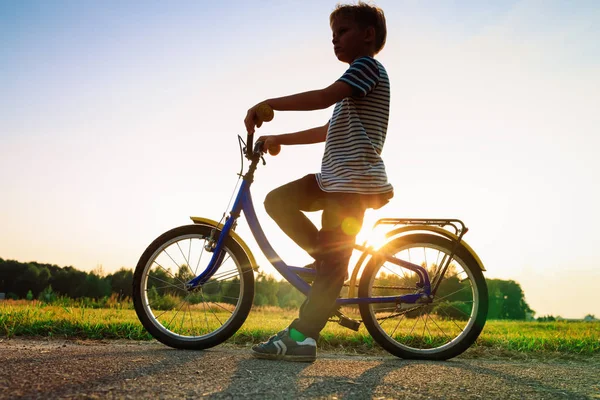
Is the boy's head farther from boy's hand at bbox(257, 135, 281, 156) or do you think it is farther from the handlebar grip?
boy's hand at bbox(257, 135, 281, 156)

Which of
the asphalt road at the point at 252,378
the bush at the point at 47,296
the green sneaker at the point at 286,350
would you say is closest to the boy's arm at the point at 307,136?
the green sneaker at the point at 286,350

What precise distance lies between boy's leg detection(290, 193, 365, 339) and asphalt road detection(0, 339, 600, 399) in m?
0.31

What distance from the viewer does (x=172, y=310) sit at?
413 centimetres

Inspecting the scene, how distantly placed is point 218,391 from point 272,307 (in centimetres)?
520

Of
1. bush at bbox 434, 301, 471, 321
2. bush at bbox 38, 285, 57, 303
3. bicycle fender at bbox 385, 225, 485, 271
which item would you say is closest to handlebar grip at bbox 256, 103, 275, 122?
bicycle fender at bbox 385, 225, 485, 271

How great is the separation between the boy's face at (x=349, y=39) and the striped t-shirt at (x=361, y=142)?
0.15 m

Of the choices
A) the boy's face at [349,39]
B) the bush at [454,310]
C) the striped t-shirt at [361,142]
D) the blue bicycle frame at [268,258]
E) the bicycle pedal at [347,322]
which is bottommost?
the bicycle pedal at [347,322]

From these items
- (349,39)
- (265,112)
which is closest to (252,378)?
(265,112)

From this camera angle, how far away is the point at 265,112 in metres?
3.31

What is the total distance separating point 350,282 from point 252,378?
4.66 feet

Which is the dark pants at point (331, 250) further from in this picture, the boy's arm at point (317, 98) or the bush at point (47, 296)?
the bush at point (47, 296)

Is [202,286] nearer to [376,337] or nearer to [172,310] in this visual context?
[172,310]

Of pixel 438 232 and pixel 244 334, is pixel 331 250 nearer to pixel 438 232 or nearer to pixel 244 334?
pixel 438 232

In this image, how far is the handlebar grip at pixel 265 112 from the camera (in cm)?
330
